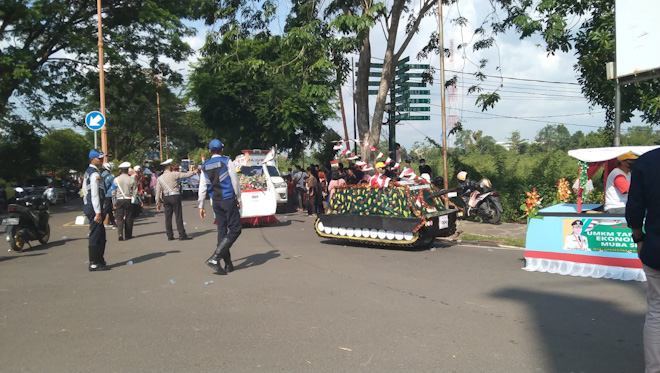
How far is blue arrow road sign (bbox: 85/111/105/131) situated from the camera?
48.9ft

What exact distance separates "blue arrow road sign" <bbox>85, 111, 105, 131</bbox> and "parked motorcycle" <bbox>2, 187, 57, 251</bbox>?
13.4 feet

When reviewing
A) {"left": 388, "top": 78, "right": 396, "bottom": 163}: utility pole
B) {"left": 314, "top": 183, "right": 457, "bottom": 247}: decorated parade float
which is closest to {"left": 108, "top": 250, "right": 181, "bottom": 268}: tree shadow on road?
{"left": 314, "top": 183, "right": 457, "bottom": 247}: decorated parade float

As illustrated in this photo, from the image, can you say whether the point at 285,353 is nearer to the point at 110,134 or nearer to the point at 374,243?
the point at 374,243

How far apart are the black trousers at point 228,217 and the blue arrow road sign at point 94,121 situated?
8998mm

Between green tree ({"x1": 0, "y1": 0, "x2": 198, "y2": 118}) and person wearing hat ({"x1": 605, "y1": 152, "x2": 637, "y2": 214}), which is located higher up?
green tree ({"x1": 0, "y1": 0, "x2": 198, "y2": 118})

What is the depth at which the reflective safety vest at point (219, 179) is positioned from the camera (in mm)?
7805

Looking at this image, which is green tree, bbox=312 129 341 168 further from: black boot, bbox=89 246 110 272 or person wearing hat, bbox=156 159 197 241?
black boot, bbox=89 246 110 272

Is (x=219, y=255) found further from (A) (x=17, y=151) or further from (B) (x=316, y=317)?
(A) (x=17, y=151)

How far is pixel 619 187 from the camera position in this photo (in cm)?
741

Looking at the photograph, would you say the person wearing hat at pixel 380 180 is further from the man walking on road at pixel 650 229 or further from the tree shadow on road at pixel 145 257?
the man walking on road at pixel 650 229

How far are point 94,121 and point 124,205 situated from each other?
439 centimetres

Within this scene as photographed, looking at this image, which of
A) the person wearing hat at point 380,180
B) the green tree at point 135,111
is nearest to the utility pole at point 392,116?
the person wearing hat at point 380,180

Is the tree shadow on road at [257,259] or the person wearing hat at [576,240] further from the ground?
the person wearing hat at [576,240]

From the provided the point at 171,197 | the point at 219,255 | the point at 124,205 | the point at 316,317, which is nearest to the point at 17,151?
the point at 124,205
